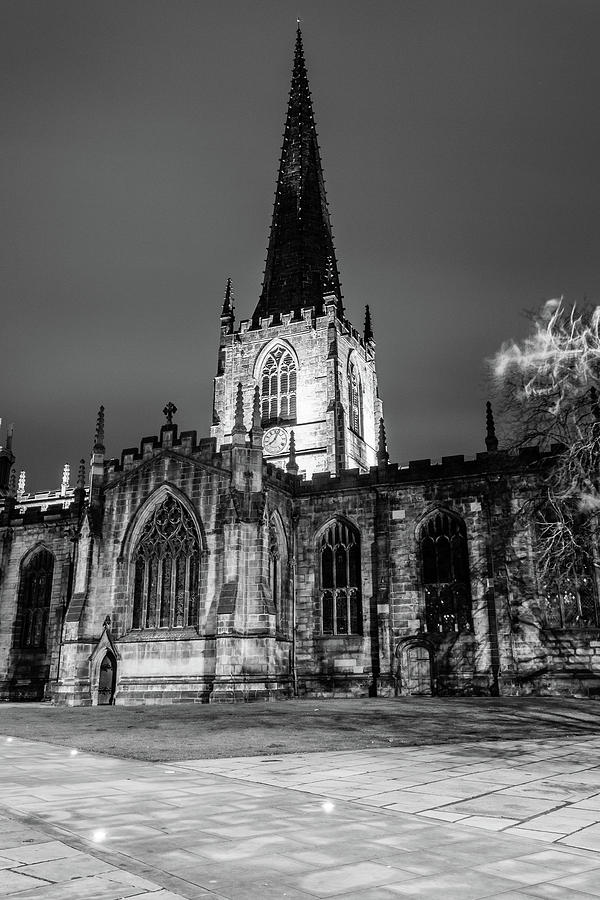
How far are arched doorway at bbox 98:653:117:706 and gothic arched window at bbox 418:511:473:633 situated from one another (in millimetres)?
12169

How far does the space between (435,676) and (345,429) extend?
2311 centimetres

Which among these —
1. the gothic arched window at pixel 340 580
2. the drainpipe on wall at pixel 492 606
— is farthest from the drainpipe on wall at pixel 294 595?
the drainpipe on wall at pixel 492 606

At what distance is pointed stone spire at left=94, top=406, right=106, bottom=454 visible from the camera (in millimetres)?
30589

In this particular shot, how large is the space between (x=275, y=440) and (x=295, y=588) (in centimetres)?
2033

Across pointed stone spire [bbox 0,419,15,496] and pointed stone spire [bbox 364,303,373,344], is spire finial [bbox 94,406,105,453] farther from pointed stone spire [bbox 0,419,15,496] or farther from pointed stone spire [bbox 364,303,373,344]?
pointed stone spire [bbox 364,303,373,344]

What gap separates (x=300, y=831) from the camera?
6074 millimetres

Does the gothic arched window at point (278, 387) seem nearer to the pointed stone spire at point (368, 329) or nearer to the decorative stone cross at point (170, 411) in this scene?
the pointed stone spire at point (368, 329)

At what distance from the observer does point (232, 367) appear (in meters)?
52.3

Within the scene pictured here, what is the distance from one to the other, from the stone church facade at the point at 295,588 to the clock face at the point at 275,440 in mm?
17405

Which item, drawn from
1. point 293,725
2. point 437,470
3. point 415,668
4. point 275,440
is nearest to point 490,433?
point 437,470

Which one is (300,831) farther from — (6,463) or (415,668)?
(6,463)

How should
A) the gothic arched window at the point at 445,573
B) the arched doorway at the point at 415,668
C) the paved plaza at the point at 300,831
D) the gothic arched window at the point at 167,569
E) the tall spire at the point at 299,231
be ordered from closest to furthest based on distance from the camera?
the paved plaza at the point at 300,831, the arched doorway at the point at 415,668, the gothic arched window at the point at 445,573, the gothic arched window at the point at 167,569, the tall spire at the point at 299,231

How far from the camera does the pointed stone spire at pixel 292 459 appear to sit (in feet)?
145

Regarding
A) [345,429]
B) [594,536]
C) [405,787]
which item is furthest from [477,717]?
[345,429]
